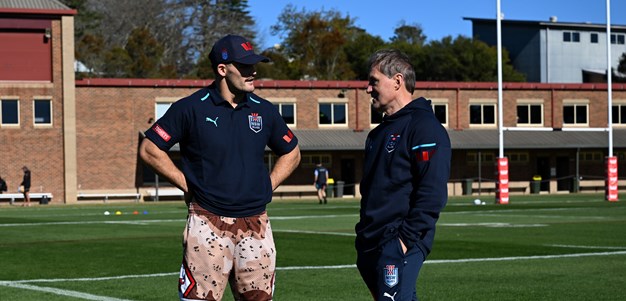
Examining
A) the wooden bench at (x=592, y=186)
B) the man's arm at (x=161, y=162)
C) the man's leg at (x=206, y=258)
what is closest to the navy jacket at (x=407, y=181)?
the man's leg at (x=206, y=258)

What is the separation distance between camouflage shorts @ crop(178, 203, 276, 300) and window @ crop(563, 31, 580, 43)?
94822 mm

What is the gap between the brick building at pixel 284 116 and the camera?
60.5 meters

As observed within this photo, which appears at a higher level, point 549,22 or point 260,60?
point 549,22

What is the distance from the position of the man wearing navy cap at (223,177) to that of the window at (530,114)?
65162mm

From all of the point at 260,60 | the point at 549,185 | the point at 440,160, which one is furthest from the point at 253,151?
the point at 549,185

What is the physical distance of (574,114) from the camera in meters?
73.1

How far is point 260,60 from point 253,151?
0.59m

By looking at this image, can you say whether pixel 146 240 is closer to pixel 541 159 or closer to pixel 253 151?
pixel 253 151

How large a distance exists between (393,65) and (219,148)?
51.5 inches

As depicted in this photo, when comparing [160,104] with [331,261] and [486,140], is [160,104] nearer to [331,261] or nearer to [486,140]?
[486,140]

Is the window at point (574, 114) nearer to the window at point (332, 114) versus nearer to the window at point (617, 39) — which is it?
the window at point (332, 114)

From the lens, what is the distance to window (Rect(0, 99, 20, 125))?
6066 centimetres

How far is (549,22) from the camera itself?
97188 millimetres

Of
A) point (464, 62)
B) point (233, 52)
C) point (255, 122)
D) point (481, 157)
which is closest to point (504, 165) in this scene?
point (481, 157)
